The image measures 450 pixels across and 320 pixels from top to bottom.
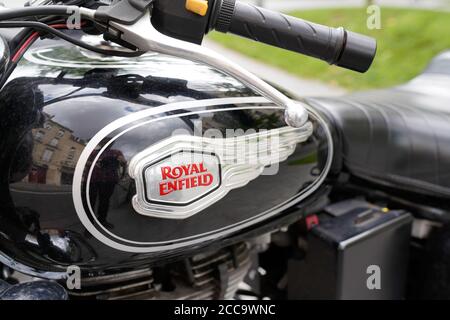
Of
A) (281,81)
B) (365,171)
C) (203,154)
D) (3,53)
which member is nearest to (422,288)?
(365,171)

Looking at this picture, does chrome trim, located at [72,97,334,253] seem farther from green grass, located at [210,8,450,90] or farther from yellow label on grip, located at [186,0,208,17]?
green grass, located at [210,8,450,90]

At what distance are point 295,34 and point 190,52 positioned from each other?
17cm

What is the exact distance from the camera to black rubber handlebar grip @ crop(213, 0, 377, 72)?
76cm

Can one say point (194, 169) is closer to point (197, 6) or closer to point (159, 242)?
point (159, 242)

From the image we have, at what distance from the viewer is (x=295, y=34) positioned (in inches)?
30.8

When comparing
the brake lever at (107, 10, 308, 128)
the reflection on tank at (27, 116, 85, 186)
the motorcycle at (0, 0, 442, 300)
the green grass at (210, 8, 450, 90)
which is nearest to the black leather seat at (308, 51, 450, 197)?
the motorcycle at (0, 0, 442, 300)

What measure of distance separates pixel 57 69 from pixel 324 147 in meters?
0.52

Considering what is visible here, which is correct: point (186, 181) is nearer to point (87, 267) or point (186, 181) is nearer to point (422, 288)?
point (87, 267)

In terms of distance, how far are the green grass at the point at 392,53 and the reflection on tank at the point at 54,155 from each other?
3.65 metres

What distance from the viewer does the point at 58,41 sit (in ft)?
2.86

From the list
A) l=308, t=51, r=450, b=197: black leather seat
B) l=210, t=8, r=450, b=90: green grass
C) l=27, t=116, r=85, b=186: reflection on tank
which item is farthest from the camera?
l=210, t=8, r=450, b=90: green grass

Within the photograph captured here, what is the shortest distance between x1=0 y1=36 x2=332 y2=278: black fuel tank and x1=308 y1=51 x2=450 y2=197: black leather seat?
0.27 metres

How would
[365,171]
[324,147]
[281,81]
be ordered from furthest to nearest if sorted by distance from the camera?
[281,81], [365,171], [324,147]

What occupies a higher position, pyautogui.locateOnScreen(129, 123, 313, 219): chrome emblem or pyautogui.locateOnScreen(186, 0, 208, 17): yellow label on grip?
pyautogui.locateOnScreen(186, 0, 208, 17): yellow label on grip
